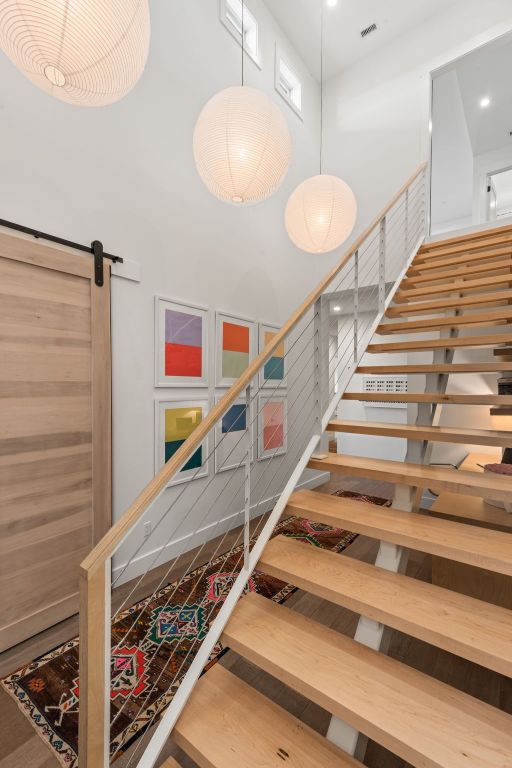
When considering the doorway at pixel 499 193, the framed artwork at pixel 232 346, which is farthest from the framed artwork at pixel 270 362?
the doorway at pixel 499 193

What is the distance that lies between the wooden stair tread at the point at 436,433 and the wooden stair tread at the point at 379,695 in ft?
3.36

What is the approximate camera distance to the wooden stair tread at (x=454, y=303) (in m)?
2.40

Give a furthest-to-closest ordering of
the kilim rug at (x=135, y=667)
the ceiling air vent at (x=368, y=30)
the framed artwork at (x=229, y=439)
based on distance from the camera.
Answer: the ceiling air vent at (x=368, y=30) → the framed artwork at (x=229, y=439) → the kilim rug at (x=135, y=667)

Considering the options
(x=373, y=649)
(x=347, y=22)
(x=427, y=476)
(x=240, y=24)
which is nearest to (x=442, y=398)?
(x=427, y=476)

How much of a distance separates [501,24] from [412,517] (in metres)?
5.24

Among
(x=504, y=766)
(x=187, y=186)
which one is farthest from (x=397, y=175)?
(x=504, y=766)

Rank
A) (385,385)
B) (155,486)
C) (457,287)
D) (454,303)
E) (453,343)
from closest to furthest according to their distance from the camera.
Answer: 1. (155,486)
2. (453,343)
3. (454,303)
4. (457,287)
5. (385,385)

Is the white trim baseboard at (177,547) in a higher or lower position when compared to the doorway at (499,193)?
lower

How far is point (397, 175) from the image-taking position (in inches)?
165

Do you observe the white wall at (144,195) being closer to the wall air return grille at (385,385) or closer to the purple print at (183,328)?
the purple print at (183,328)

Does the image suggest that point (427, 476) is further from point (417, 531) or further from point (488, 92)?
point (488, 92)

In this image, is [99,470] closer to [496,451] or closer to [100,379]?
[100,379]

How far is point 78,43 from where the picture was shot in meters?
1.13

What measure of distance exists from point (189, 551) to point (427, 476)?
2.04 meters
